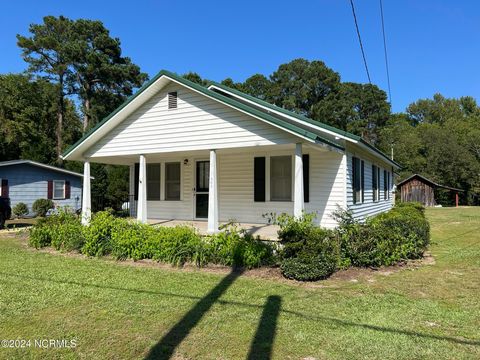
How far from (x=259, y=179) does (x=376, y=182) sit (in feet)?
20.8

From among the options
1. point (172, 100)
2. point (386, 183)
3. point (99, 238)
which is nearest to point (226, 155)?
point (172, 100)

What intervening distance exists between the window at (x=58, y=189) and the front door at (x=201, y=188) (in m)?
13.5

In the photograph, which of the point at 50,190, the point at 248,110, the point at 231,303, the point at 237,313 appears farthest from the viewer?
the point at 50,190

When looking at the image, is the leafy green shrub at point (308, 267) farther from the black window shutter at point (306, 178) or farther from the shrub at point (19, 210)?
the shrub at point (19, 210)

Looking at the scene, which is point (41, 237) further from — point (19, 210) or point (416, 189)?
point (416, 189)

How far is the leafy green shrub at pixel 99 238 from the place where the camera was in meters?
8.53

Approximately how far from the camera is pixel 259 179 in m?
11.3

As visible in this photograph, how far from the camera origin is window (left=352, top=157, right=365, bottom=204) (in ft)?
36.4

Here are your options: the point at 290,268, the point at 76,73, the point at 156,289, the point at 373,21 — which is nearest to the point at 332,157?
the point at 373,21

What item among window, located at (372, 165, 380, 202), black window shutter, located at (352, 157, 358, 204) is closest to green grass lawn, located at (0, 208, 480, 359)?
black window shutter, located at (352, 157, 358, 204)

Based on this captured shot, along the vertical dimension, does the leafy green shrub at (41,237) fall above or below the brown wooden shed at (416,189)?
below

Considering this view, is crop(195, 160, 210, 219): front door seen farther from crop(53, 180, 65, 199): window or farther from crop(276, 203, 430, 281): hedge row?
crop(53, 180, 65, 199): window

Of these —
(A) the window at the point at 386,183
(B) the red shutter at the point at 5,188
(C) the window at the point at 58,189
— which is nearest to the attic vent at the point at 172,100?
(A) the window at the point at 386,183

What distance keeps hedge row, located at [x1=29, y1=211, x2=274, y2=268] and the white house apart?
121 cm
